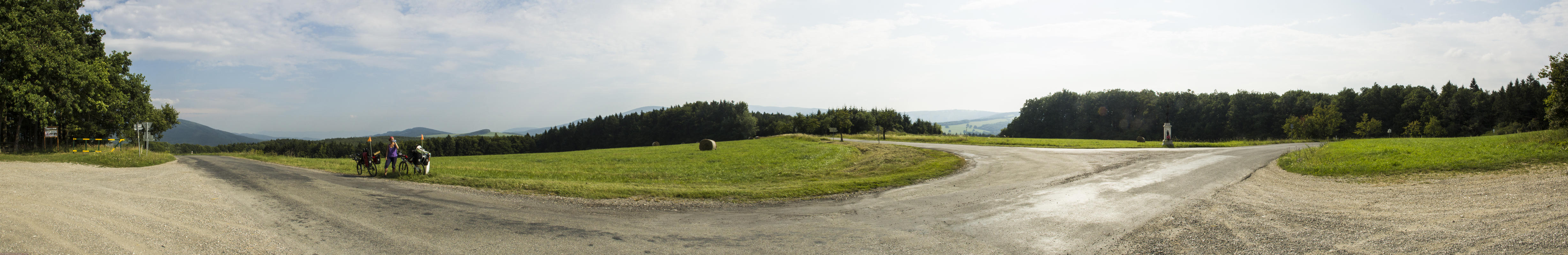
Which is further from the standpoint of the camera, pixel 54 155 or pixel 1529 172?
pixel 54 155

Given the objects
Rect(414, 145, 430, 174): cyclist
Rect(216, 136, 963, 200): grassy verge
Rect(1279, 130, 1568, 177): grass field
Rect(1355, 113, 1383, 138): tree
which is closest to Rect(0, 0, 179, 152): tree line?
Rect(216, 136, 963, 200): grassy verge

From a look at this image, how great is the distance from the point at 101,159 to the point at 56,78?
11.9 meters

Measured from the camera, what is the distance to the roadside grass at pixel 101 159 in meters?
19.7

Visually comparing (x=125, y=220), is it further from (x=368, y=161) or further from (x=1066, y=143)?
(x=1066, y=143)

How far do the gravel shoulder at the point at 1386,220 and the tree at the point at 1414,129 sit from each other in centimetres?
7957

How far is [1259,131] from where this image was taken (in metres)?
81.7

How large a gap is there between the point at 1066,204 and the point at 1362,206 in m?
4.24

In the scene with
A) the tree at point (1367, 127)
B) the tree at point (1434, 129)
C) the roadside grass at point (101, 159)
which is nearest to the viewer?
the roadside grass at point (101, 159)

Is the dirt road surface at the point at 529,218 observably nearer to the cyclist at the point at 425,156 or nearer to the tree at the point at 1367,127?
the cyclist at the point at 425,156

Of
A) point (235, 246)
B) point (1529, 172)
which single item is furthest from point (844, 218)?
point (1529, 172)

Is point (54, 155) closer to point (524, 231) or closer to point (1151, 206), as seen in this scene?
point (524, 231)

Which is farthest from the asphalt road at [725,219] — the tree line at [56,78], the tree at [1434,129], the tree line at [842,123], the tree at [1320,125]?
the tree at [1434,129]

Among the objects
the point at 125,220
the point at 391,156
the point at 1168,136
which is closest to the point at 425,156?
the point at 391,156

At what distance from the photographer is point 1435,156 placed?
13.2 meters
